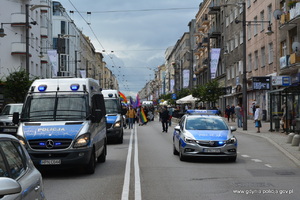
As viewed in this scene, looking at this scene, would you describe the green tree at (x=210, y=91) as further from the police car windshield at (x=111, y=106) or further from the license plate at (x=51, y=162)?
the license plate at (x=51, y=162)

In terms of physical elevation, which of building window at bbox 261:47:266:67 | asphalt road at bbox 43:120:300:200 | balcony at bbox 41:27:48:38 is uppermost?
balcony at bbox 41:27:48:38

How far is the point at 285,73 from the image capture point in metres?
36.1

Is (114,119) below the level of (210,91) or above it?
below

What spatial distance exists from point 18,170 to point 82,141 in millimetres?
6257

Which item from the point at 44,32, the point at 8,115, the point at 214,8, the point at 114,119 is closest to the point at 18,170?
the point at 114,119

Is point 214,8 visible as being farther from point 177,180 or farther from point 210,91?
point 177,180

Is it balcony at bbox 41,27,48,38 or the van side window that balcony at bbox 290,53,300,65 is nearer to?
the van side window

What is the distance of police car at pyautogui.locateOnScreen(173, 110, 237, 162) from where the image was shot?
45.1ft

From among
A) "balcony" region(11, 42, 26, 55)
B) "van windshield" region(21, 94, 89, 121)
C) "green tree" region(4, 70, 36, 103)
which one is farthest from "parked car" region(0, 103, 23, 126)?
"balcony" region(11, 42, 26, 55)

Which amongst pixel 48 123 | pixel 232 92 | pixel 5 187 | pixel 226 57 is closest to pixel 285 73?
pixel 232 92

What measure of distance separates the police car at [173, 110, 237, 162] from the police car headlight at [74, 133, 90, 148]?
12.7ft

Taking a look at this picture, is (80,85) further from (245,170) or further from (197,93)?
(197,93)

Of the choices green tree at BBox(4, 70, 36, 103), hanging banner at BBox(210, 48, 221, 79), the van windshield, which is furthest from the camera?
hanging banner at BBox(210, 48, 221, 79)

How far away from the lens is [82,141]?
10828 mm
